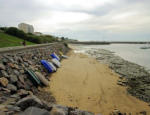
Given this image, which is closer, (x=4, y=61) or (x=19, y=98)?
(x=19, y=98)

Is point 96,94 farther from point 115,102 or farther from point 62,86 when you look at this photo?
point 62,86

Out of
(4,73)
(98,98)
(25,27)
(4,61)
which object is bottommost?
(98,98)

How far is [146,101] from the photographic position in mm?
5312

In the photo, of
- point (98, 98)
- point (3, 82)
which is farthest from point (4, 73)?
point (98, 98)

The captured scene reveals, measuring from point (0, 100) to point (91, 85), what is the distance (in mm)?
4988

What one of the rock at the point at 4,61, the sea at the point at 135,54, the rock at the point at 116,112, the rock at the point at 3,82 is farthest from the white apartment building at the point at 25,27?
the rock at the point at 116,112

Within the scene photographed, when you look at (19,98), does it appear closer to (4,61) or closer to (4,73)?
(4,73)

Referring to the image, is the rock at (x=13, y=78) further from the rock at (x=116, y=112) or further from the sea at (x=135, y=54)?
the sea at (x=135, y=54)

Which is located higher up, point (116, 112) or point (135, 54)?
point (135, 54)

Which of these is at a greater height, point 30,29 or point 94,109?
point 30,29

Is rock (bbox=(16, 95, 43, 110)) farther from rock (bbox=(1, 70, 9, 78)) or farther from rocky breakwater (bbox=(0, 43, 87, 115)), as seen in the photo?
rock (bbox=(1, 70, 9, 78))

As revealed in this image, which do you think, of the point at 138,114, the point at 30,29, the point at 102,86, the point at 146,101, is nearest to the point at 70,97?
the point at 102,86

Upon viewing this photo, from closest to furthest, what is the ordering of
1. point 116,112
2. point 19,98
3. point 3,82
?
1. point 19,98
2. point 3,82
3. point 116,112

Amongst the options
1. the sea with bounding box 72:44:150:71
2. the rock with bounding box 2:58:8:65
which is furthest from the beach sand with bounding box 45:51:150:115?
the sea with bounding box 72:44:150:71
